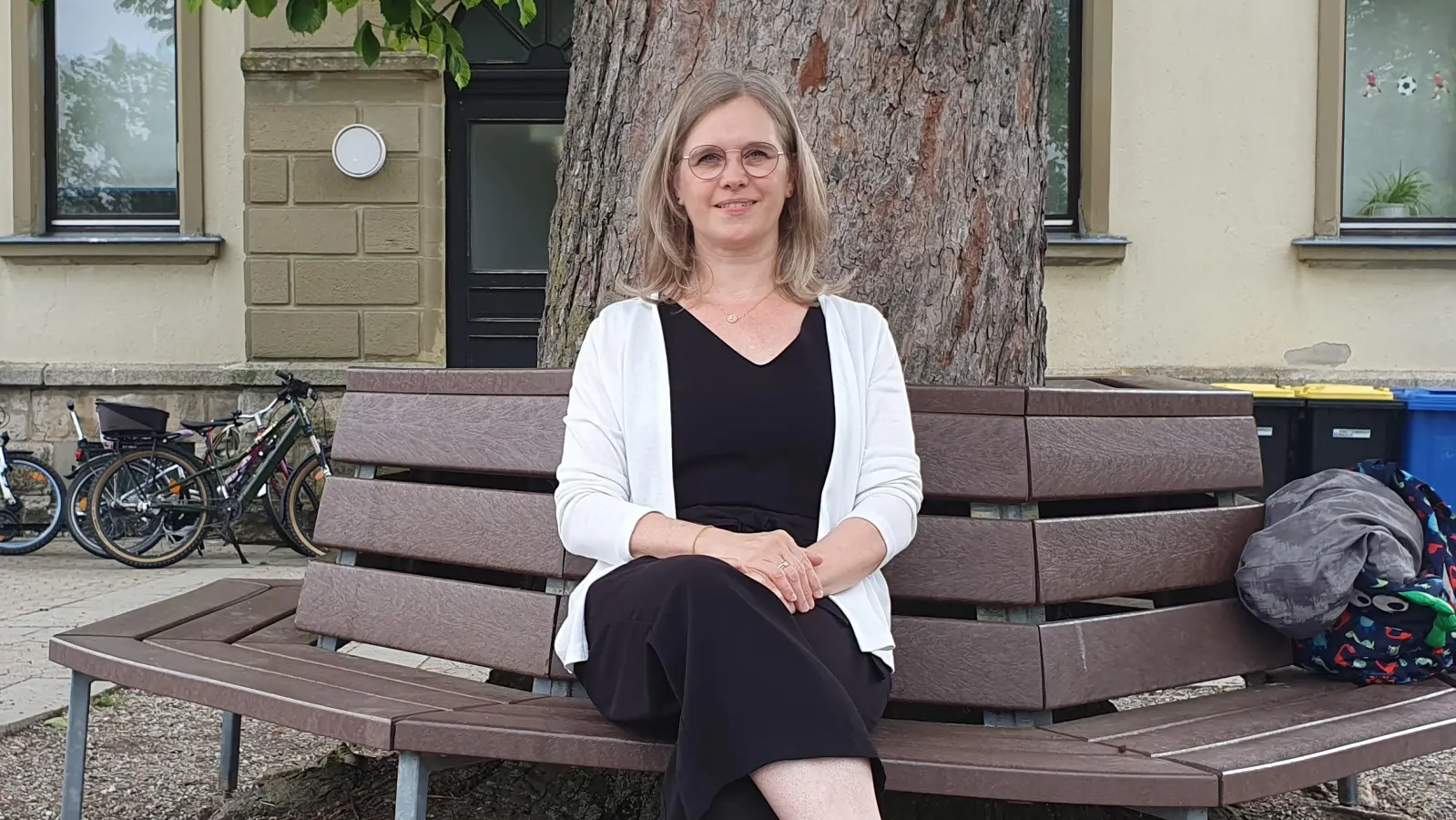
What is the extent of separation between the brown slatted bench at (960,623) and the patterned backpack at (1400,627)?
48 millimetres

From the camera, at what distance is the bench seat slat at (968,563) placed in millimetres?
2566

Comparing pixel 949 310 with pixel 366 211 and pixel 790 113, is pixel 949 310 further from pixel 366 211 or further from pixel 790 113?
pixel 366 211

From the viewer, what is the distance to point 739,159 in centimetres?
263

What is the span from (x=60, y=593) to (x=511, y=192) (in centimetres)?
396

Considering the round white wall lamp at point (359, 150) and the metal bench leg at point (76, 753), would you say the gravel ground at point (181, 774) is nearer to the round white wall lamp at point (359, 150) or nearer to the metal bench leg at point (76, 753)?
the metal bench leg at point (76, 753)

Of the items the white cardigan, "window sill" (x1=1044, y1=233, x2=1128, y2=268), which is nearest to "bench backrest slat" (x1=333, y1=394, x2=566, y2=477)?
the white cardigan

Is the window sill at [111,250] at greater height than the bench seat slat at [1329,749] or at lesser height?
greater

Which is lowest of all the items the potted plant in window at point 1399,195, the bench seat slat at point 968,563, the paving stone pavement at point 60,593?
the paving stone pavement at point 60,593

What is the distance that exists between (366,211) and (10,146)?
8.75ft

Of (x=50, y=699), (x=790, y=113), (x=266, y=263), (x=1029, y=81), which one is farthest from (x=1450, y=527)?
(x=266, y=263)

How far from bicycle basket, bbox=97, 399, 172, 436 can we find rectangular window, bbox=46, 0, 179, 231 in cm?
202

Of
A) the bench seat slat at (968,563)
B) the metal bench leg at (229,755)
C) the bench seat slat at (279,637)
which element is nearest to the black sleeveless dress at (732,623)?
the bench seat slat at (968,563)

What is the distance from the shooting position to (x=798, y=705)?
2.02m

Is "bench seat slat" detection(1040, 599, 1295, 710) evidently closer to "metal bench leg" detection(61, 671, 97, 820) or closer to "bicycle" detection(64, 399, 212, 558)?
"metal bench leg" detection(61, 671, 97, 820)
